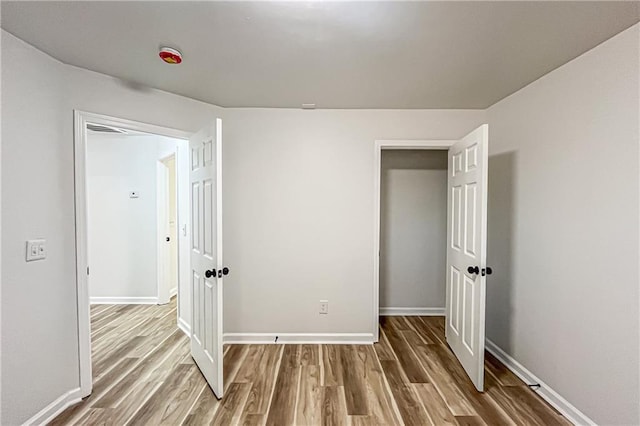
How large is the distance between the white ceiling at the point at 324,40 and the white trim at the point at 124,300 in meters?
3.02

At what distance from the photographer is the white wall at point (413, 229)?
142 inches

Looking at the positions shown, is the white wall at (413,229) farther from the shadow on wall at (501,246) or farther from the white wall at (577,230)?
the white wall at (577,230)

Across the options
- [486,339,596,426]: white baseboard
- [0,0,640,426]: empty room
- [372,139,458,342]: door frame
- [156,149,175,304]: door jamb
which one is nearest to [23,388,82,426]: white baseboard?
[0,0,640,426]: empty room

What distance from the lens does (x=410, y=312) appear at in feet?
11.9

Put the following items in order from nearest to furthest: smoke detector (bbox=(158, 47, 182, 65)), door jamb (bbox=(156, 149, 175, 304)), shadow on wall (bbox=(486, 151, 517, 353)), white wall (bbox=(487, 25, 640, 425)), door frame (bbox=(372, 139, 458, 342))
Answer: white wall (bbox=(487, 25, 640, 425)), smoke detector (bbox=(158, 47, 182, 65)), shadow on wall (bbox=(486, 151, 517, 353)), door frame (bbox=(372, 139, 458, 342)), door jamb (bbox=(156, 149, 175, 304))

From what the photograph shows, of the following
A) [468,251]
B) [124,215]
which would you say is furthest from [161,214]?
[468,251]

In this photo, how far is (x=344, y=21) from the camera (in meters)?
1.43

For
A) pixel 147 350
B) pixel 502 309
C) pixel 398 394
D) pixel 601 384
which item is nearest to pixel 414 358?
pixel 398 394

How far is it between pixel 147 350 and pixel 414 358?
2.54 metres

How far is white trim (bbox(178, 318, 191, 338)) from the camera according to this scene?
2.99 meters

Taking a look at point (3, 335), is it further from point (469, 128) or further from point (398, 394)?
point (469, 128)

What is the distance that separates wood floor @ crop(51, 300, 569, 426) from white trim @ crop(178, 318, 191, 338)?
84 mm

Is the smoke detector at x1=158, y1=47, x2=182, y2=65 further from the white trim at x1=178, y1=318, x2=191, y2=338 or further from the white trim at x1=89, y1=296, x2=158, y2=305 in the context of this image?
the white trim at x1=89, y1=296, x2=158, y2=305

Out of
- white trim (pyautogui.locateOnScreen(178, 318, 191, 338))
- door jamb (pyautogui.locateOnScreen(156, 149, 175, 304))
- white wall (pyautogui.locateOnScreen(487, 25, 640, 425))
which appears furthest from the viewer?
door jamb (pyautogui.locateOnScreen(156, 149, 175, 304))
